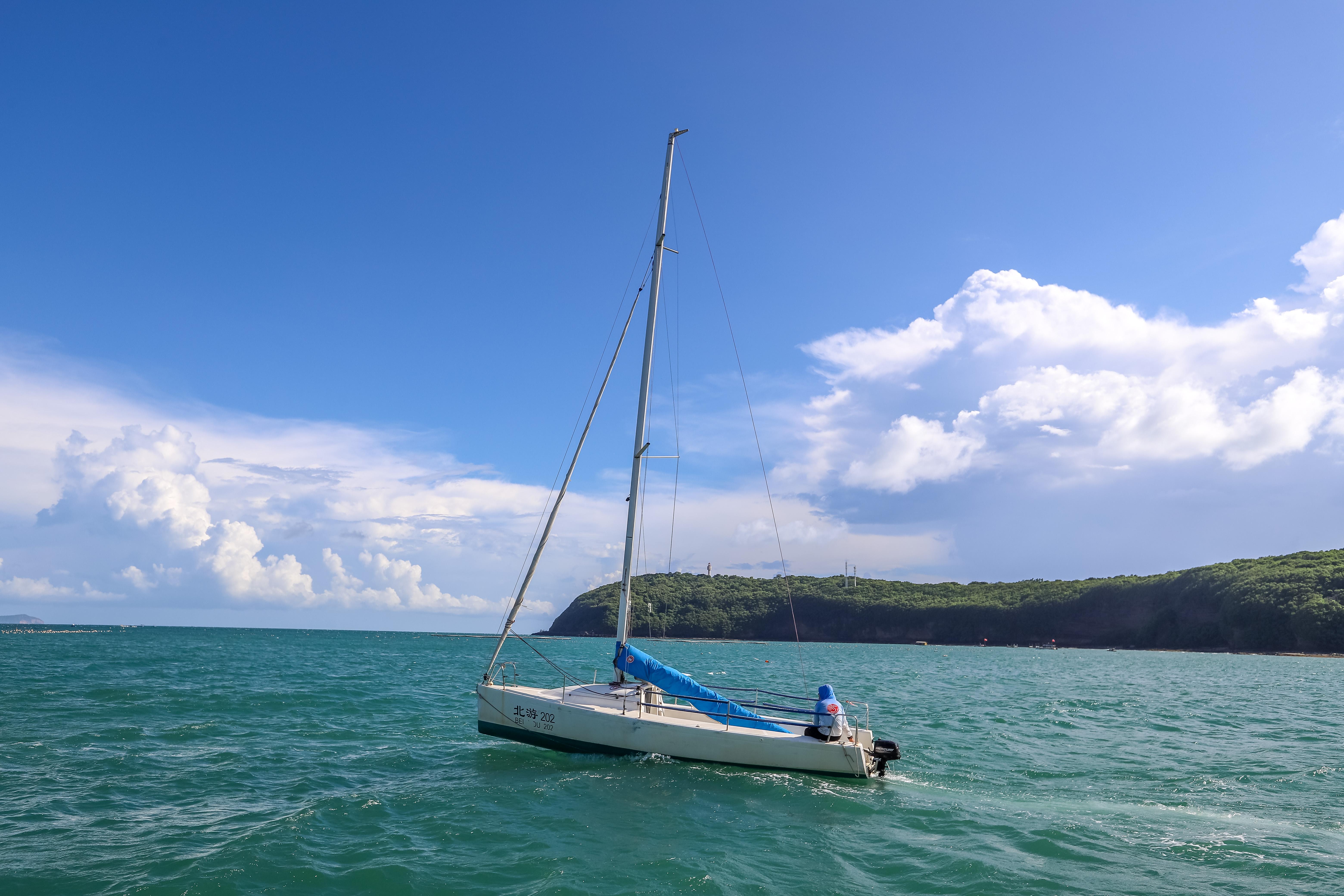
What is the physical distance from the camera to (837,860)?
11.9m

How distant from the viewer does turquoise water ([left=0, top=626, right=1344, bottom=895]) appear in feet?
36.1

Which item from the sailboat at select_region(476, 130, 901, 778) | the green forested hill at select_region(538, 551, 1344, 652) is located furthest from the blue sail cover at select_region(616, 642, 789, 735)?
the green forested hill at select_region(538, 551, 1344, 652)

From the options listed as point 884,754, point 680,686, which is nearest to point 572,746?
point 680,686

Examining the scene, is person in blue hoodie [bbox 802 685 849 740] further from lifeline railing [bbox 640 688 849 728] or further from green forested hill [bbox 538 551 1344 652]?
green forested hill [bbox 538 551 1344 652]

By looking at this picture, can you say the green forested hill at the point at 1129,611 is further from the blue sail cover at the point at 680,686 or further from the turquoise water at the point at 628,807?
the blue sail cover at the point at 680,686

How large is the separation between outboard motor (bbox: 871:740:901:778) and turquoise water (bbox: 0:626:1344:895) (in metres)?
0.32

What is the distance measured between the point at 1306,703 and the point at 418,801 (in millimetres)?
40542

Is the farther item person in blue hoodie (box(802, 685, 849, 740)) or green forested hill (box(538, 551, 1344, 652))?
green forested hill (box(538, 551, 1344, 652))

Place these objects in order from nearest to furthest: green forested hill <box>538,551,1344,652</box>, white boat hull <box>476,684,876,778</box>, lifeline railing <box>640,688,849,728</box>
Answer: white boat hull <box>476,684,876,778</box>, lifeline railing <box>640,688,849,728</box>, green forested hill <box>538,551,1344,652</box>

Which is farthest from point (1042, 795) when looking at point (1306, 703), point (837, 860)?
point (1306, 703)

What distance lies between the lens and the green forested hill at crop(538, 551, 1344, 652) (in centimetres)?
10806

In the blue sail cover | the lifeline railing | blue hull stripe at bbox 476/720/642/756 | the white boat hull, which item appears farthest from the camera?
the blue sail cover

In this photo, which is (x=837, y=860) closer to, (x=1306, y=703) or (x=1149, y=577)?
(x=1306, y=703)

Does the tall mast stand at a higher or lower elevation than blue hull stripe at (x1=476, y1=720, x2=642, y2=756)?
higher
